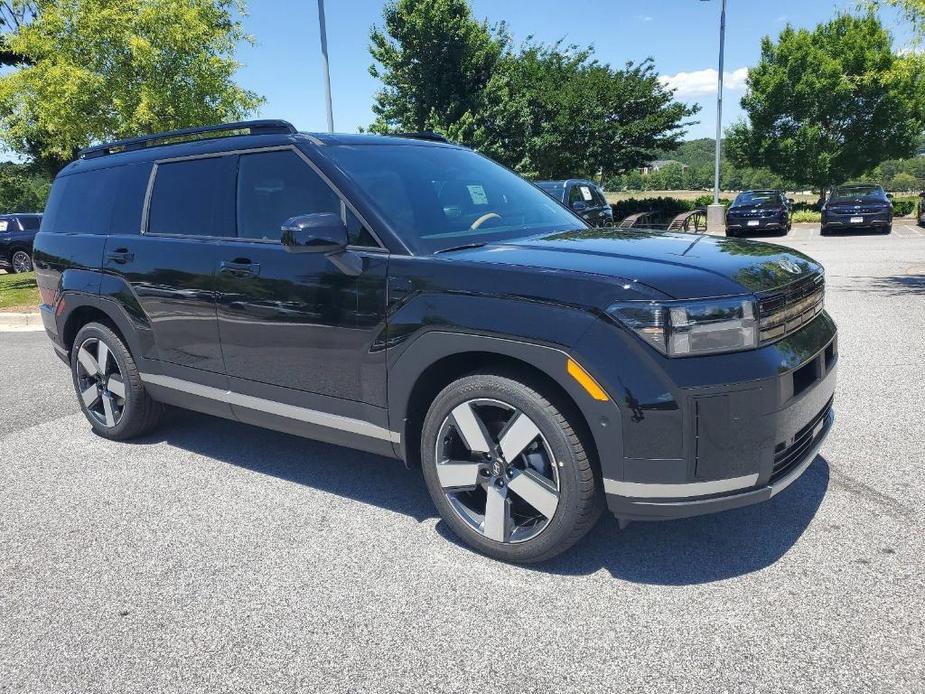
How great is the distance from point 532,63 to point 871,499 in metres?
37.7

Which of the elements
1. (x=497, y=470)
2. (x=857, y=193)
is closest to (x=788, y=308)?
(x=497, y=470)

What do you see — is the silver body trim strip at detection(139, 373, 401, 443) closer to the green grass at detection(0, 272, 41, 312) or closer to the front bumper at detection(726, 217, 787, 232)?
the green grass at detection(0, 272, 41, 312)

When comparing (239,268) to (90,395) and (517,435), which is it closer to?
(517,435)

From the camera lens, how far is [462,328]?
2953 mm

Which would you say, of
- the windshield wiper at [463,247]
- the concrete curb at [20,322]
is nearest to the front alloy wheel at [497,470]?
the windshield wiper at [463,247]

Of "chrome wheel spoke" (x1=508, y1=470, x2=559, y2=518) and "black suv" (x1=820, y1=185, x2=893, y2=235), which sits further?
"black suv" (x1=820, y1=185, x2=893, y2=235)

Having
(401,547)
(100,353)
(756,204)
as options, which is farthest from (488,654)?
(756,204)

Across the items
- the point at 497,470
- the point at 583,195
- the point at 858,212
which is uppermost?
the point at 583,195

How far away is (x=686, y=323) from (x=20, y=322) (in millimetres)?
10996

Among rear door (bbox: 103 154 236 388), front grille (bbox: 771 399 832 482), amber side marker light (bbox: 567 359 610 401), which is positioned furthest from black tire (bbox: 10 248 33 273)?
front grille (bbox: 771 399 832 482)

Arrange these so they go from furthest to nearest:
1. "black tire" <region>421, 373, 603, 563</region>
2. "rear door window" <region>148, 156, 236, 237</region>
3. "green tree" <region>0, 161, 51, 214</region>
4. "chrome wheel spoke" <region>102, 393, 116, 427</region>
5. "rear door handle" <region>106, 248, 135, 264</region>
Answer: "green tree" <region>0, 161, 51, 214</region> → "chrome wheel spoke" <region>102, 393, 116, 427</region> → "rear door handle" <region>106, 248, 135, 264</region> → "rear door window" <region>148, 156, 236, 237</region> → "black tire" <region>421, 373, 603, 563</region>

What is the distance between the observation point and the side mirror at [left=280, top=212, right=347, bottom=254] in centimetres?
315

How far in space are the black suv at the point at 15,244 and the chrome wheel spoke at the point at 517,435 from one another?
21672mm

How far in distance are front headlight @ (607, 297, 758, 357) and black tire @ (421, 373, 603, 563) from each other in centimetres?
46
